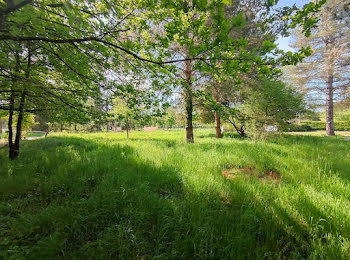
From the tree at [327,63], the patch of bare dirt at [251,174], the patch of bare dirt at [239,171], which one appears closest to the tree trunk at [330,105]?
the tree at [327,63]

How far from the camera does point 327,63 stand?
1240 centimetres

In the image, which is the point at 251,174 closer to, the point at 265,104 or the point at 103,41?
the point at 103,41

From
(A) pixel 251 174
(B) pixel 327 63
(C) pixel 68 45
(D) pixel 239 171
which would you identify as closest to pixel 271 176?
(A) pixel 251 174

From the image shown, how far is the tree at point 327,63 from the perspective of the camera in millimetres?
11727

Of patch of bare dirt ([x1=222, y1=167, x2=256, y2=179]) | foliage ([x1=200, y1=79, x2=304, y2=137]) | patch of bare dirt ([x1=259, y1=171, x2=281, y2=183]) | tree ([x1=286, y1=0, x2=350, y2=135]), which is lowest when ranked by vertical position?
patch of bare dirt ([x1=259, y1=171, x2=281, y2=183])

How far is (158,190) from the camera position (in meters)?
2.51

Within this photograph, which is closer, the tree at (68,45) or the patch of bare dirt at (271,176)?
the tree at (68,45)

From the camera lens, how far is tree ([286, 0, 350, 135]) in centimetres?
1173

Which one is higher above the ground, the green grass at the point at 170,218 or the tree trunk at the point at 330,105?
the tree trunk at the point at 330,105

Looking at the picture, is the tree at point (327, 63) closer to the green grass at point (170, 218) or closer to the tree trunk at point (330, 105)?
the tree trunk at point (330, 105)

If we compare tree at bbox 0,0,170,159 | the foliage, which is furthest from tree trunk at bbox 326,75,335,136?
tree at bbox 0,0,170,159

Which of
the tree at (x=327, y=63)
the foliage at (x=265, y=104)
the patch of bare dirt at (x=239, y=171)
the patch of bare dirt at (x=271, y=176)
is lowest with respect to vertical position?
the patch of bare dirt at (x=271, y=176)

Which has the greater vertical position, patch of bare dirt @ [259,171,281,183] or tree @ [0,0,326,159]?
tree @ [0,0,326,159]

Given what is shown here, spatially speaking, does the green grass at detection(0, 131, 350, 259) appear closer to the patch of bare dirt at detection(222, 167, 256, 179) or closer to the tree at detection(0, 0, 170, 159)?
the patch of bare dirt at detection(222, 167, 256, 179)
